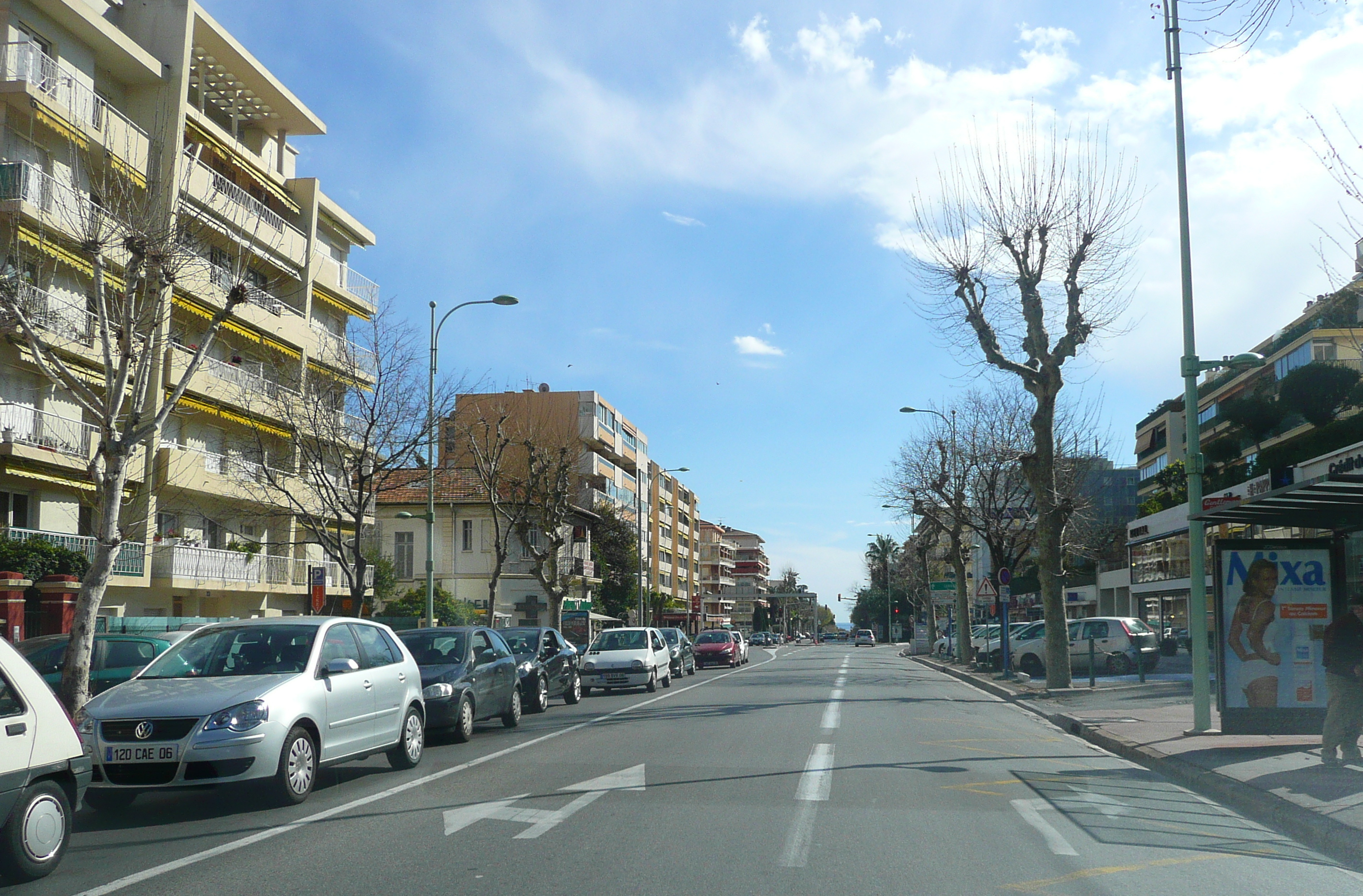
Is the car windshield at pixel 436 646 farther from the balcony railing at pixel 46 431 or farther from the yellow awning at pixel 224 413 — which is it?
the yellow awning at pixel 224 413

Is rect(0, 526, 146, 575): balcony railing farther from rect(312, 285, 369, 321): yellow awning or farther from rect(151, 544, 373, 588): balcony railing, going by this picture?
rect(312, 285, 369, 321): yellow awning

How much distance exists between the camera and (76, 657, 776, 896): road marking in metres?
6.32

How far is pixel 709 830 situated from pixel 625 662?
1816 cm

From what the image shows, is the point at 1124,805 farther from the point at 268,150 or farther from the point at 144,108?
the point at 268,150

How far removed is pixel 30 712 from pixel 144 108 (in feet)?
88.8

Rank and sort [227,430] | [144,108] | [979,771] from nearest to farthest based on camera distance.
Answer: [979,771] < [144,108] < [227,430]

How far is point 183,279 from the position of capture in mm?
21938

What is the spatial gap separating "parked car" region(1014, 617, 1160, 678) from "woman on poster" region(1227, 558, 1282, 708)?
16.9m

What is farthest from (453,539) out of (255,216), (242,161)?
(255,216)

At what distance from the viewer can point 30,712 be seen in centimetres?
640

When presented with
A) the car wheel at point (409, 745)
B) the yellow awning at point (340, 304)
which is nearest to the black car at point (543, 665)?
the car wheel at point (409, 745)

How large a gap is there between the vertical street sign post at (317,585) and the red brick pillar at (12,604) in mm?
5079

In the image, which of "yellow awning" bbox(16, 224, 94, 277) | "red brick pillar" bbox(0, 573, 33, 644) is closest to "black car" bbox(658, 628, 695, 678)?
"red brick pillar" bbox(0, 573, 33, 644)

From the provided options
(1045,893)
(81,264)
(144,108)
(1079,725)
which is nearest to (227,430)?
(144,108)
